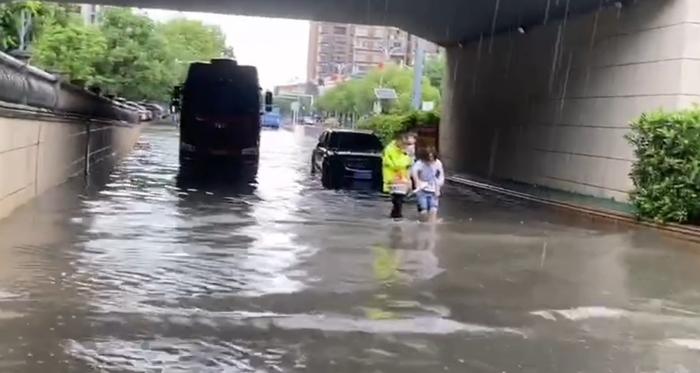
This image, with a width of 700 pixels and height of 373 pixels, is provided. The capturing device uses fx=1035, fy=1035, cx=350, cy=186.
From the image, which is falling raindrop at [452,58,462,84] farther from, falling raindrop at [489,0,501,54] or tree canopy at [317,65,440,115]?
tree canopy at [317,65,440,115]

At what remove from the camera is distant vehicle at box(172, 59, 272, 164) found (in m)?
34.6

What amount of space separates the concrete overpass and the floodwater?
486 centimetres

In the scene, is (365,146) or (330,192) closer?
(330,192)

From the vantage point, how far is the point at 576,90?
82.1ft

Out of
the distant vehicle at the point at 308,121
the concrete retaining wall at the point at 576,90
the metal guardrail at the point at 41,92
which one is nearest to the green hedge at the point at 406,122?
the concrete retaining wall at the point at 576,90

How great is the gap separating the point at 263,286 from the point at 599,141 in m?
14.9

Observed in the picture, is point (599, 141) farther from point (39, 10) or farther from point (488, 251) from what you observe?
point (39, 10)

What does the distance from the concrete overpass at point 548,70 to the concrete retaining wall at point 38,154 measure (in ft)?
22.5

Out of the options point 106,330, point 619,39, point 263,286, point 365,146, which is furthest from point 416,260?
point 365,146

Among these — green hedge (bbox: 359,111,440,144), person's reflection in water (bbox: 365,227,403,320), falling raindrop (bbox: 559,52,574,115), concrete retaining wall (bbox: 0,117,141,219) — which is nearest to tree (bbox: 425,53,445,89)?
green hedge (bbox: 359,111,440,144)

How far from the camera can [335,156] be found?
84.1ft

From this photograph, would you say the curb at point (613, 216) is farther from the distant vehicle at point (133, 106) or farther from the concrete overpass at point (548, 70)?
the distant vehicle at point (133, 106)

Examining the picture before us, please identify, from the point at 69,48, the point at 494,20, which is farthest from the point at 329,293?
the point at 69,48

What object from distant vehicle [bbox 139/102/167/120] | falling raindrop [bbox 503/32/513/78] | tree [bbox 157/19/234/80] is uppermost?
tree [bbox 157/19/234/80]
